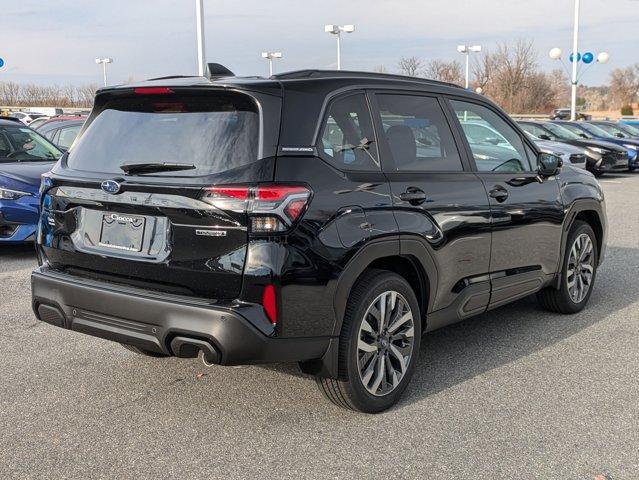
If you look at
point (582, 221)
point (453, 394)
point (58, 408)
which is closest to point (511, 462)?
point (453, 394)

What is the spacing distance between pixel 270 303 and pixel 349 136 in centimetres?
107

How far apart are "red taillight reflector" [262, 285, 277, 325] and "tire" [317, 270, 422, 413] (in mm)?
466

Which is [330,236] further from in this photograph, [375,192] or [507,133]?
[507,133]

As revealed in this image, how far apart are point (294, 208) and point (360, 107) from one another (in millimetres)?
914

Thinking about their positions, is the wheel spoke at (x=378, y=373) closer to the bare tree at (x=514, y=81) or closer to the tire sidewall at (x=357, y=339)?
the tire sidewall at (x=357, y=339)

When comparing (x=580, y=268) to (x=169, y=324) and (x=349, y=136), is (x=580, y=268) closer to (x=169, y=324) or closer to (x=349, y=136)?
(x=349, y=136)

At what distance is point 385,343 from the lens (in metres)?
3.86

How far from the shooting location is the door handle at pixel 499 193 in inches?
180

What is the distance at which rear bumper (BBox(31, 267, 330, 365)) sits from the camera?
3.21 m

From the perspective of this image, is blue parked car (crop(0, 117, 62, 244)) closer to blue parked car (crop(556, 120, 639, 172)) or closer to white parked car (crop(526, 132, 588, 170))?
white parked car (crop(526, 132, 588, 170))

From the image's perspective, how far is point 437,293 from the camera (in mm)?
4180

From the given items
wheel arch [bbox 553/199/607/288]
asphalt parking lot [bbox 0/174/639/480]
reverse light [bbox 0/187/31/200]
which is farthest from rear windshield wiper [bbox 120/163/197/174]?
reverse light [bbox 0/187/31/200]

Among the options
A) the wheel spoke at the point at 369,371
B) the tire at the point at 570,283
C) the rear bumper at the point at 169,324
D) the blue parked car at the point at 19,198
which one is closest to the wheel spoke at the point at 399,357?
the wheel spoke at the point at 369,371

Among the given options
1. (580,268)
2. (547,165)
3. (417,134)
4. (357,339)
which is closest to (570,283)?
(580,268)
